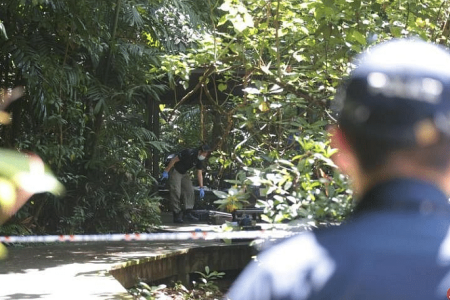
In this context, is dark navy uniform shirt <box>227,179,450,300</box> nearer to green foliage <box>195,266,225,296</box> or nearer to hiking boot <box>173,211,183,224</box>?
green foliage <box>195,266,225,296</box>

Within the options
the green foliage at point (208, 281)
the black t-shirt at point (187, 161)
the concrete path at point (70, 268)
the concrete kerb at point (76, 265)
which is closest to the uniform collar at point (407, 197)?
the concrete path at point (70, 268)

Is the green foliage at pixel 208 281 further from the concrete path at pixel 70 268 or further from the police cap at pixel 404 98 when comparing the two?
the police cap at pixel 404 98

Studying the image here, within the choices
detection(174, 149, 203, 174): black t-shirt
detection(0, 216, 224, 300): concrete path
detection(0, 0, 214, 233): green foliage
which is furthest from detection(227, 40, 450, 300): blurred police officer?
detection(174, 149, 203, 174): black t-shirt

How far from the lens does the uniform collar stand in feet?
4.04

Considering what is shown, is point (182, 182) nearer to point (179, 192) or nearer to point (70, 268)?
point (179, 192)

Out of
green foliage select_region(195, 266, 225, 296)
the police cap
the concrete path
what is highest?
the police cap

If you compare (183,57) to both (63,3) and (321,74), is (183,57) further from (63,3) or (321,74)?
(63,3)

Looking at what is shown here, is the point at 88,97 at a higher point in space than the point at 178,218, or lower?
higher

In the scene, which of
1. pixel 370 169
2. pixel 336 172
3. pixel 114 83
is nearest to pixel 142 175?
pixel 114 83

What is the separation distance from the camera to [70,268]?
346 inches

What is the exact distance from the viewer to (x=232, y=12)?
19.7 feet

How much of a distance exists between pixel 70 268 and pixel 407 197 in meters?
7.88

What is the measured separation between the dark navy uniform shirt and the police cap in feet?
0.26

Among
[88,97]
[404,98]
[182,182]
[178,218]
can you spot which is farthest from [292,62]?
[182,182]
